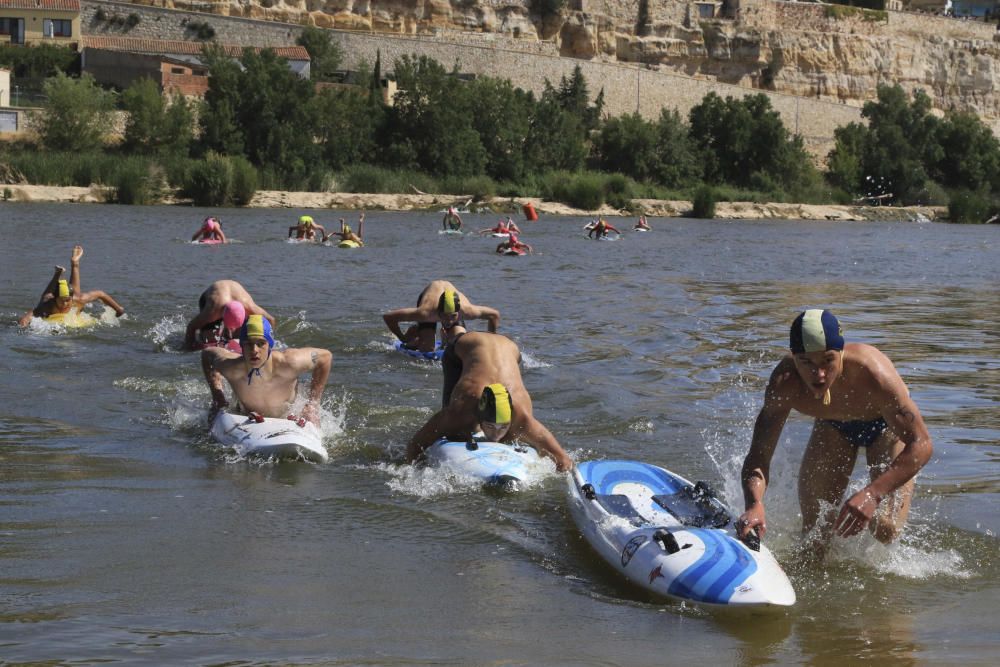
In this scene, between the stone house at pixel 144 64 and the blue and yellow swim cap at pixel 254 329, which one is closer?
the blue and yellow swim cap at pixel 254 329

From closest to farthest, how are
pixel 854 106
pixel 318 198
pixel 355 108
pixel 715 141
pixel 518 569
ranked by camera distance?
pixel 518 569
pixel 318 198
pixel 355 108
pixel 715 141
pixel 854 106

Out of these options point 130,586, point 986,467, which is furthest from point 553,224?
point 130,586

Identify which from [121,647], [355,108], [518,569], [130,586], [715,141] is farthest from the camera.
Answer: [715,141]

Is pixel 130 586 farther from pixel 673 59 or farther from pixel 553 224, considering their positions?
pixel 673 59

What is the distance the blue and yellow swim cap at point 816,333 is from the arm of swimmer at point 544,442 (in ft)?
9.78

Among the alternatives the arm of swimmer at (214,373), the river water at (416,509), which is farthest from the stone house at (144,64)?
the arm of swimmer at (214,373)

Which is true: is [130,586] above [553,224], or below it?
above

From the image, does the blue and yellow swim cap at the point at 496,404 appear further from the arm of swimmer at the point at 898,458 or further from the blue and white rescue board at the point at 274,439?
the arm of swimmer at the point at 898,458

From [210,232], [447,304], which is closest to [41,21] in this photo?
[210,232]

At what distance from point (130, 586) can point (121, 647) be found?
93 cm

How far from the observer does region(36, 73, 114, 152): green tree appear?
57266 millimetres

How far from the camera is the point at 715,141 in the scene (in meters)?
81.2

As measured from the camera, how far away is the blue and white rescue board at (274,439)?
9.38 meters

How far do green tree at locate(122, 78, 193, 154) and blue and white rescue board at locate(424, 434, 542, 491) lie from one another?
5321 cm
